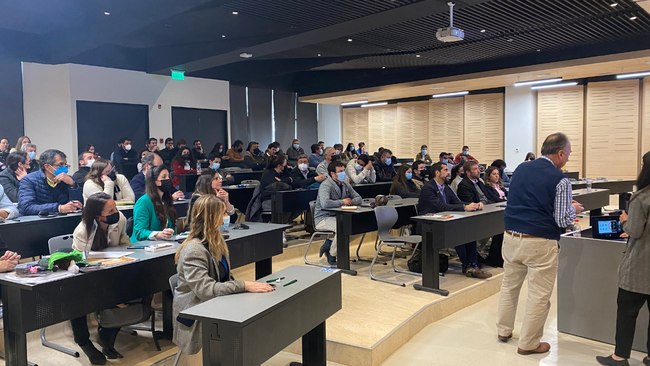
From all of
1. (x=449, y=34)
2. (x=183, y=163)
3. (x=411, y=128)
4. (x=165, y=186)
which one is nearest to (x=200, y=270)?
(x=165, y=186)

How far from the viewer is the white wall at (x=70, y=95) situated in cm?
1008

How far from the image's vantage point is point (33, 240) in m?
4.40

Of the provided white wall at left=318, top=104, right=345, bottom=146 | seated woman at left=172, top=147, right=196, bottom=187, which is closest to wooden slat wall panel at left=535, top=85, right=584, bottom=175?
white wall at left=318, top=104, right=345, bottom=146

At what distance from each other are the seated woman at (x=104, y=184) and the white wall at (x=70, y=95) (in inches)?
224

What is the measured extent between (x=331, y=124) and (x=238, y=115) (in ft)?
14.2

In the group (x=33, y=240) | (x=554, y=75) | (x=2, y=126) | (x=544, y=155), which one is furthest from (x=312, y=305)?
(x=554, y=75)

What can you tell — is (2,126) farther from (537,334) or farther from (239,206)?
(537,334)

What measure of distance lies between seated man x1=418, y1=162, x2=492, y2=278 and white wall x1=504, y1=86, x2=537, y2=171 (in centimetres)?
851

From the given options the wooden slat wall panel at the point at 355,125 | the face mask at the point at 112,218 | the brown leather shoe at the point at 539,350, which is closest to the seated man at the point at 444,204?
the brown leather shoe at the point at 539,350

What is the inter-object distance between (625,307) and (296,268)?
6.93ft

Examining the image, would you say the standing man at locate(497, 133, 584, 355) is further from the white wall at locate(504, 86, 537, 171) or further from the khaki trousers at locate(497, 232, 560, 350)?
the white wall at locate(504, 86, 537, 171)

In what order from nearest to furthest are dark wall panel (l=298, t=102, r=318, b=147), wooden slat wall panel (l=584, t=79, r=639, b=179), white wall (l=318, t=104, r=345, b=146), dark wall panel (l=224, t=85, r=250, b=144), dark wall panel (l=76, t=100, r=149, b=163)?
dark wall panel (l=76, t=100, r=149, b=163) < wooden slat wall panel (l=584, t=79, r=639, b=179) < dark wall panel (l=224, t=85, r=250, b=144) < dark wall panel (l=298, t=102, r=318, b=147) < white wall (l=318, t=104, r=345, b=146)

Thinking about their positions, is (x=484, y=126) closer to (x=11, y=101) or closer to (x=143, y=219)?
(x=11, y=101)

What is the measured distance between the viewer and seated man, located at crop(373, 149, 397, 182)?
9.30 meters
